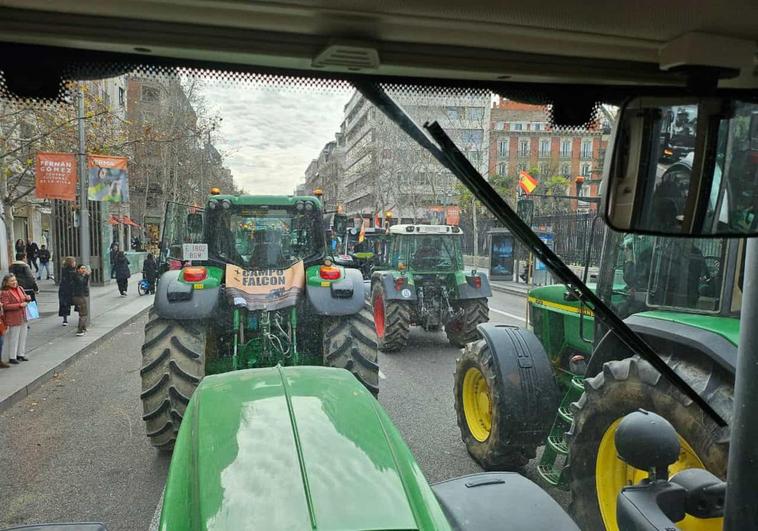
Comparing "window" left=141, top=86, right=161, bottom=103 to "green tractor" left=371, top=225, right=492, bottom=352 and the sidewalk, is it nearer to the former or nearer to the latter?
the sidewalk

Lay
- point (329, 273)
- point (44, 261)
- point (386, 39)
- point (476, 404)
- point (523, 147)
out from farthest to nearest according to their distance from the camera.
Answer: point (44, 261) < point (329, 273) < point (476, 404) < point (523, 147) < point (386, 39)

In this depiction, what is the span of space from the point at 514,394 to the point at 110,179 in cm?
308

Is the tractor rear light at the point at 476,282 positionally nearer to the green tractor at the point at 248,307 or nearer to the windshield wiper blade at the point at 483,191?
the green tractor at the point at 248,307

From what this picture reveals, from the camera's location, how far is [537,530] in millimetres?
2105

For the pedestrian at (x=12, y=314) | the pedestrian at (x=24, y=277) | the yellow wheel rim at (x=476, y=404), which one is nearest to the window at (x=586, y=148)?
the yellow wheel rim at (x=476, y=404)

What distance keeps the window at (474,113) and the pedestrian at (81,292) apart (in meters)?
11.2

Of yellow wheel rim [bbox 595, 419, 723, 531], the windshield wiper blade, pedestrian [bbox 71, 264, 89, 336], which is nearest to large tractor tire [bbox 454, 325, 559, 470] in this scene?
yellow wheel rim [bbox 595, 419, 723, 531]

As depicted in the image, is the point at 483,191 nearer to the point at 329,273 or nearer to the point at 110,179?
the point at 110,179

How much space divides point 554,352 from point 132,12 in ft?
14.8

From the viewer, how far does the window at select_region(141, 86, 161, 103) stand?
149cm

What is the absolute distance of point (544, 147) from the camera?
5.42ft

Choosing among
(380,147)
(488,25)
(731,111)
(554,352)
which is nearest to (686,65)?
(731,111)

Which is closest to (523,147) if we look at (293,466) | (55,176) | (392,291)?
(293,466)

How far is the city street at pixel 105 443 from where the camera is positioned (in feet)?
14.0
